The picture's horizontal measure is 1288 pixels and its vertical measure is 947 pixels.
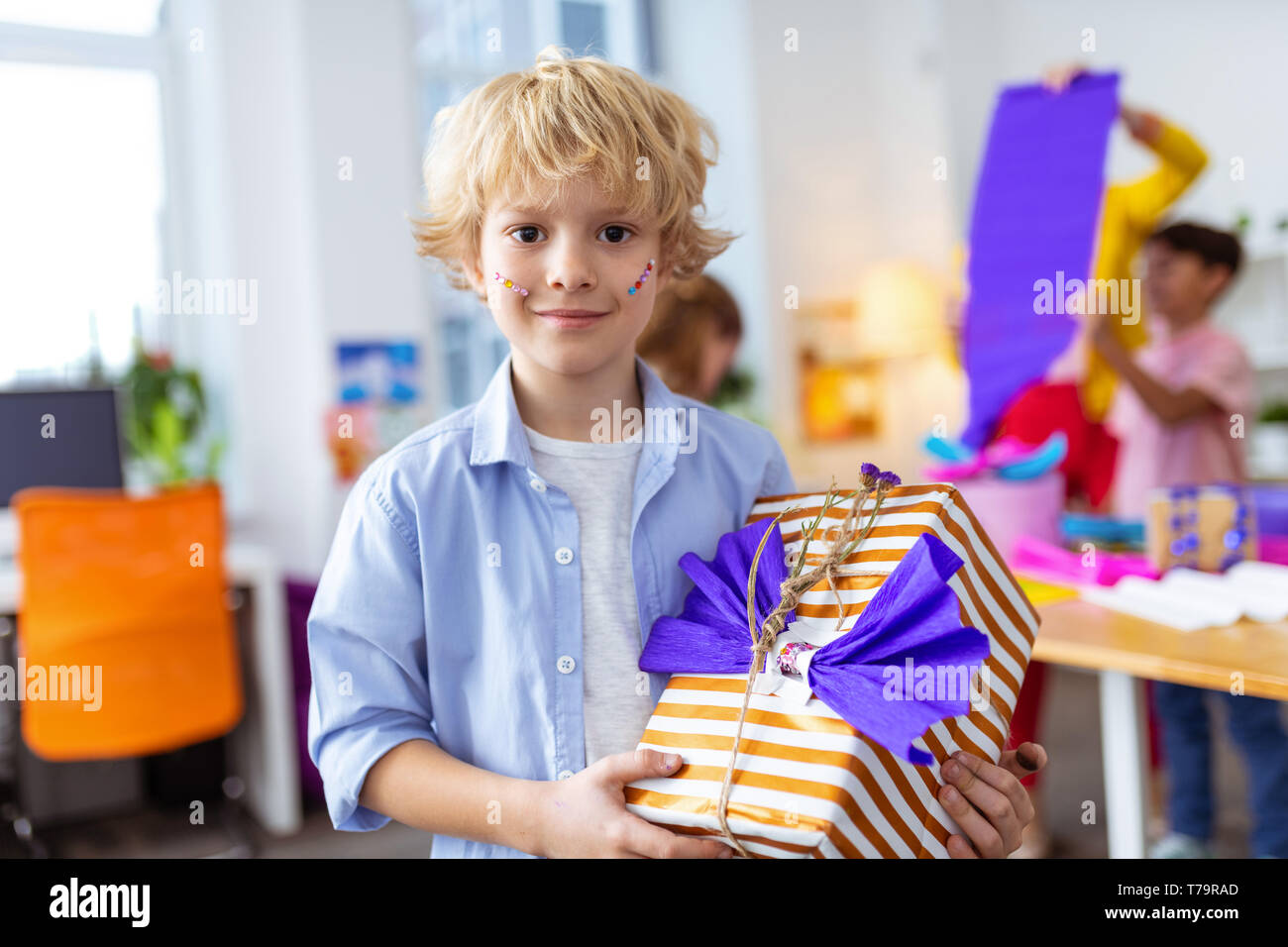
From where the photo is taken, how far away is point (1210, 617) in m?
1.22

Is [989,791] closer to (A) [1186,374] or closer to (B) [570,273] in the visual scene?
(B) [570,273]

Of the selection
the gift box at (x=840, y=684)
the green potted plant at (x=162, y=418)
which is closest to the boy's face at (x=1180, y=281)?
the gift box at (x=840, y=684)

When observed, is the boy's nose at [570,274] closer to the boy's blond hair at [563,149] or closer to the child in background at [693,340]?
the boy's blond hair at [563,149]

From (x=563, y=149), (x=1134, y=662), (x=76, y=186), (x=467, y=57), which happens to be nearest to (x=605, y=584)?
(x=563, y=149)

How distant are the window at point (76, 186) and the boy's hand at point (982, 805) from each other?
2636 millimetres

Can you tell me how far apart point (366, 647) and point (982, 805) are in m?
0.38

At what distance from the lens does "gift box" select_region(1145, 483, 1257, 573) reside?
4.64ft

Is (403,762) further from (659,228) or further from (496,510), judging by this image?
(659,228)

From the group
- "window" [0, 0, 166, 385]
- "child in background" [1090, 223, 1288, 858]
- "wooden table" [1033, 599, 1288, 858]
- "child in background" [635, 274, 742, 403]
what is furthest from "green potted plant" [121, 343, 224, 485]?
"wooden table" [1033, 599, 1288, 858]

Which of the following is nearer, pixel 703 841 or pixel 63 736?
pixel 703 841

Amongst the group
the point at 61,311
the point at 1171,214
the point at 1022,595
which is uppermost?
the point at 1171,214

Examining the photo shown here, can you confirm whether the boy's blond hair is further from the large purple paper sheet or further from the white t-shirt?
the large purple paper sheet

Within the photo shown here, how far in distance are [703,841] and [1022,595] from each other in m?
0.28

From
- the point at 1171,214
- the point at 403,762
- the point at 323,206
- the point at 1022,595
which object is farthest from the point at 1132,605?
the point at 1171,214
